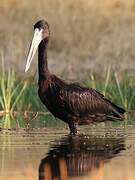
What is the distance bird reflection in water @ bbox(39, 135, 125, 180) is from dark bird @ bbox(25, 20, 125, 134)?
0.53 metres

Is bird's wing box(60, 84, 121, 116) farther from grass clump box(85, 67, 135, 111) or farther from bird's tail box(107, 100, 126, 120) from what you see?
grass clump box(85, 67, 135, 111)

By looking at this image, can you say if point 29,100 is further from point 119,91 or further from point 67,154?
point 67,154

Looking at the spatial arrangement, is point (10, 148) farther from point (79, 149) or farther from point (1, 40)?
point (1, 40)

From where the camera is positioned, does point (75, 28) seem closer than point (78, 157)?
No

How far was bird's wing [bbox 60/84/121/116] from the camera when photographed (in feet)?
61.9

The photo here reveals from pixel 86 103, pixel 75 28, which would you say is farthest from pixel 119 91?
pixel 75 28

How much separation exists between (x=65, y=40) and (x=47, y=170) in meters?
17.2

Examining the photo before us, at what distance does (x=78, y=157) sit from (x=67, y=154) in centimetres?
35

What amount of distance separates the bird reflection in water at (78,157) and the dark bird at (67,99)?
0.53m

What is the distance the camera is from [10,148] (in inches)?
655

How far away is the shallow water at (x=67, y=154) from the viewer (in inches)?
555

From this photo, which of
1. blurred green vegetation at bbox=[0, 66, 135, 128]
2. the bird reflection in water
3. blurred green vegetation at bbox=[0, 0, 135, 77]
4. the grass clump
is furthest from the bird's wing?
blurred green vegetation at bbox=[0, 0, 135, 77]

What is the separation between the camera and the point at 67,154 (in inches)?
629

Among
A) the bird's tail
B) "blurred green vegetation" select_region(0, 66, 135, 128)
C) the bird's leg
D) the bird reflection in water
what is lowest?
the bird reflection in water
